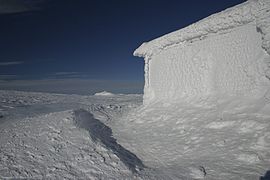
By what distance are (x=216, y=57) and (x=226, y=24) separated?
4.63 feet

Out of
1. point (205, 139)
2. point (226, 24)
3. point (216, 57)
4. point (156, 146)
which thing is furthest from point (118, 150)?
point (226, 24)

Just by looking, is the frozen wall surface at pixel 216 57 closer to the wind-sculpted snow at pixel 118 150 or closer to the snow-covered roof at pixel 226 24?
the snow-covered roof at pixel 226 24

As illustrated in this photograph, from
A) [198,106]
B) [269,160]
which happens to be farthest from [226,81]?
[269,160]

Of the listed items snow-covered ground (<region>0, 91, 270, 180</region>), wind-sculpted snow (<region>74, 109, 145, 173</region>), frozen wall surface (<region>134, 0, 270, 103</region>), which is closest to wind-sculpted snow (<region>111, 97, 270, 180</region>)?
snow-covered ground (<region>0, 91, 270, 180</region>)

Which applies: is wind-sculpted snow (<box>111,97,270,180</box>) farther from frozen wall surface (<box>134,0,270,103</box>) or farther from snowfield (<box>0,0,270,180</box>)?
frozen wall surface (<box>134,0,270,103</box>)

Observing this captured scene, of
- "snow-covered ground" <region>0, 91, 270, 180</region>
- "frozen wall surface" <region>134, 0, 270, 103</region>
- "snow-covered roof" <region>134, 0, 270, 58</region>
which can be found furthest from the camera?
"frozen wall surface" <region>134, 0, 270, 103</region>

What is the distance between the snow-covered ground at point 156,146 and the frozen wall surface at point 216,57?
0.72m

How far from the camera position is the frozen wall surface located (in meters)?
→ 9.11

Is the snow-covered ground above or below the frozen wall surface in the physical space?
below

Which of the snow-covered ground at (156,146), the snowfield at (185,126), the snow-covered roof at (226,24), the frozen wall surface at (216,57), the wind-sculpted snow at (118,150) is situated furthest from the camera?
the frozen wall surface at (216,57)

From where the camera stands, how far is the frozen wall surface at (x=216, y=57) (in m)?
9.11

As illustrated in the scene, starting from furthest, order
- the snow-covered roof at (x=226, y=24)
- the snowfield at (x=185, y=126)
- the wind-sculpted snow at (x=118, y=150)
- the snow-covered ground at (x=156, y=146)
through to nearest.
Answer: the snow-covered roof at (x=226, y=24), the wind-sculpted snow at (x=118, y=150), the snowfield at (x=185, y=126), the snow-covered ground at (x=156, y=146)

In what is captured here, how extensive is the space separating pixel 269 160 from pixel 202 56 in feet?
19.8

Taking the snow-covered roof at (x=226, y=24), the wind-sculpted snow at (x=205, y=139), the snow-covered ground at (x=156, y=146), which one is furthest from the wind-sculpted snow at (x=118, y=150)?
the snow-covered roof at (x=226, y=24)
